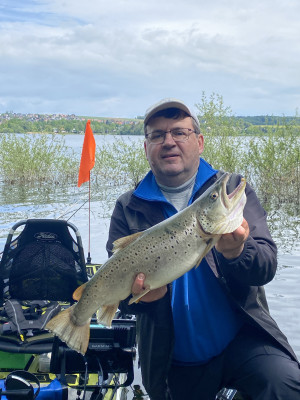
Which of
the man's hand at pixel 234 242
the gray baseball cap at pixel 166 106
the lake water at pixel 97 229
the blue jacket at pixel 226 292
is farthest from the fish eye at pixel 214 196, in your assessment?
the lake water at pixel 97 229

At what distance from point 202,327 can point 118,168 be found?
20.3m

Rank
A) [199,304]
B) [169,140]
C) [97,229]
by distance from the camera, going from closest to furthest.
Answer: [199,304]
[169,140]
[97,229]

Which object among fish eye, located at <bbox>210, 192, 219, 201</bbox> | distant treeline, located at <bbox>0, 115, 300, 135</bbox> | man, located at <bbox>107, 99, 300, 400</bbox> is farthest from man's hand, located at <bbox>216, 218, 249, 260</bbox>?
distant treeline, located at <bbox>0, 115, 300, 135</bbox>

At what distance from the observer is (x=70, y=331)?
2.82m

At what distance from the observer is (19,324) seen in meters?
4.33

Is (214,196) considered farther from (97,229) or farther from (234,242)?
(97,229)

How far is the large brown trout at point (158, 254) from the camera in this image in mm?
2455

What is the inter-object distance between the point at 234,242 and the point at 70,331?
108cm

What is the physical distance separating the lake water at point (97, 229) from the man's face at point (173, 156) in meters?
3.78

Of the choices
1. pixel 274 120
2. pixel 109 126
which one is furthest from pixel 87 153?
pixel 109 126

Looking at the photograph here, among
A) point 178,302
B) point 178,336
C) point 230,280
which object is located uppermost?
point 230,280

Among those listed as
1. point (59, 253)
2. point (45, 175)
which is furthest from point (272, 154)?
point (59, 253)

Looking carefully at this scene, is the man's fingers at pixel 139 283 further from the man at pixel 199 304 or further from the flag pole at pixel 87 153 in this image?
the flag pole at pixel 87 153

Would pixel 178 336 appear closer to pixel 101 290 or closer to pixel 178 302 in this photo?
pixel 178 302
